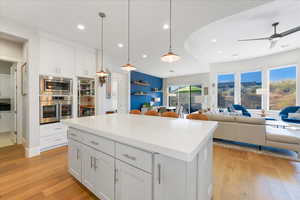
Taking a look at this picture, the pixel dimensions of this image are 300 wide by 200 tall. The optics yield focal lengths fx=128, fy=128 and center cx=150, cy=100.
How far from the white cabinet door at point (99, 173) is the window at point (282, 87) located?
7266mm

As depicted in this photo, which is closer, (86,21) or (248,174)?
(248,174)

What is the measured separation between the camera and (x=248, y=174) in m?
2.11

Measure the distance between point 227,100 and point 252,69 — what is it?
181 centimetres

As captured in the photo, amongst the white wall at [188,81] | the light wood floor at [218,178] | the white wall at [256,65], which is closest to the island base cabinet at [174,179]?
the light wood floor at [218,178]

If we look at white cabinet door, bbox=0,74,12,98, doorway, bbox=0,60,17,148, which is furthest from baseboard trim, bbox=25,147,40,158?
white cabinet door, bbox=0,74,12,98

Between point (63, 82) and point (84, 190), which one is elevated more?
point (63, 82)

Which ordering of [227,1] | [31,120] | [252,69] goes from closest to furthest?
1. [227,1]
2. [31,120]
3. [252,69]

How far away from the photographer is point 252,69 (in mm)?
6125

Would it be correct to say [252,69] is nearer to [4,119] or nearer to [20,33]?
[20,33]

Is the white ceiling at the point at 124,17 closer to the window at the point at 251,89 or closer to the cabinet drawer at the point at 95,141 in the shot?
the cabinet drawer at the point at 95,141

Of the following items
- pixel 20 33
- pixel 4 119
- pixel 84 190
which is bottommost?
pixel 84 190

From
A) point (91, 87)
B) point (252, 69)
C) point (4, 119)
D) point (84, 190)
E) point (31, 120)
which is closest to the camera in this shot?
point (84, 190)

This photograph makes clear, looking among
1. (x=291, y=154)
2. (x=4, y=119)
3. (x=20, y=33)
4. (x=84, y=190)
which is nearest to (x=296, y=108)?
(x=291, y=154)

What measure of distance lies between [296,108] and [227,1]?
5.36 meters
